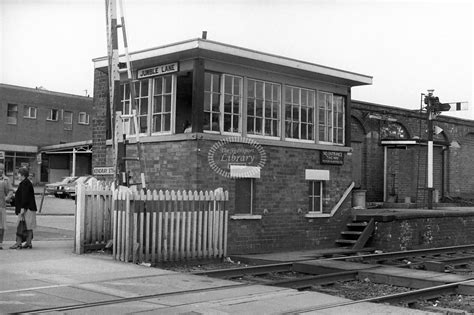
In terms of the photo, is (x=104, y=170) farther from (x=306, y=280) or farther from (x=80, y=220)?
(x=306, y=280)

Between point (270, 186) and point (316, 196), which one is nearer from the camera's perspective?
point (270, 186)

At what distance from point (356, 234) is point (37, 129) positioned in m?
38.6

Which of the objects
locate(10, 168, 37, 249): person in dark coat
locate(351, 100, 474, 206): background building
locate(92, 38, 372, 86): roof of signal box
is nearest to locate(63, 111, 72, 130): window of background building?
locate(351, 100, 474, 206): background building

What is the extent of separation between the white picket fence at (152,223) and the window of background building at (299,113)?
3660 millimetres

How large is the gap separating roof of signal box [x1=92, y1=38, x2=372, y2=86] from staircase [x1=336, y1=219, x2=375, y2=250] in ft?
13.5

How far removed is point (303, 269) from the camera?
40.7ft

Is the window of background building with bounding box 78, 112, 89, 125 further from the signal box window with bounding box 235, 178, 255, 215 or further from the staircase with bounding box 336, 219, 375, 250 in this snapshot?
the signal box window with bounding box 235, 178, 255, 215

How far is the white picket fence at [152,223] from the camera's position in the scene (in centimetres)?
1183

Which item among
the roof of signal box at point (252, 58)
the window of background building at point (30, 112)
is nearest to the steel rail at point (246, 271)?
the roof of signal box at point (252, 58)

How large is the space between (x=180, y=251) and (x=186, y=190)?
5.64 feet

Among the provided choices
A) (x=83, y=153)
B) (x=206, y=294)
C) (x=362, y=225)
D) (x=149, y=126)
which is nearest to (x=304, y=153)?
(x=362, y=225)

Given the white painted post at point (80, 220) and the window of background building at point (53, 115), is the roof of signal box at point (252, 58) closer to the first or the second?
the white painted post at point (80, 220)

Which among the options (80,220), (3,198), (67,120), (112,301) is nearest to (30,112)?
(67,120)

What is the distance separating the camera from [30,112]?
49844 mm
